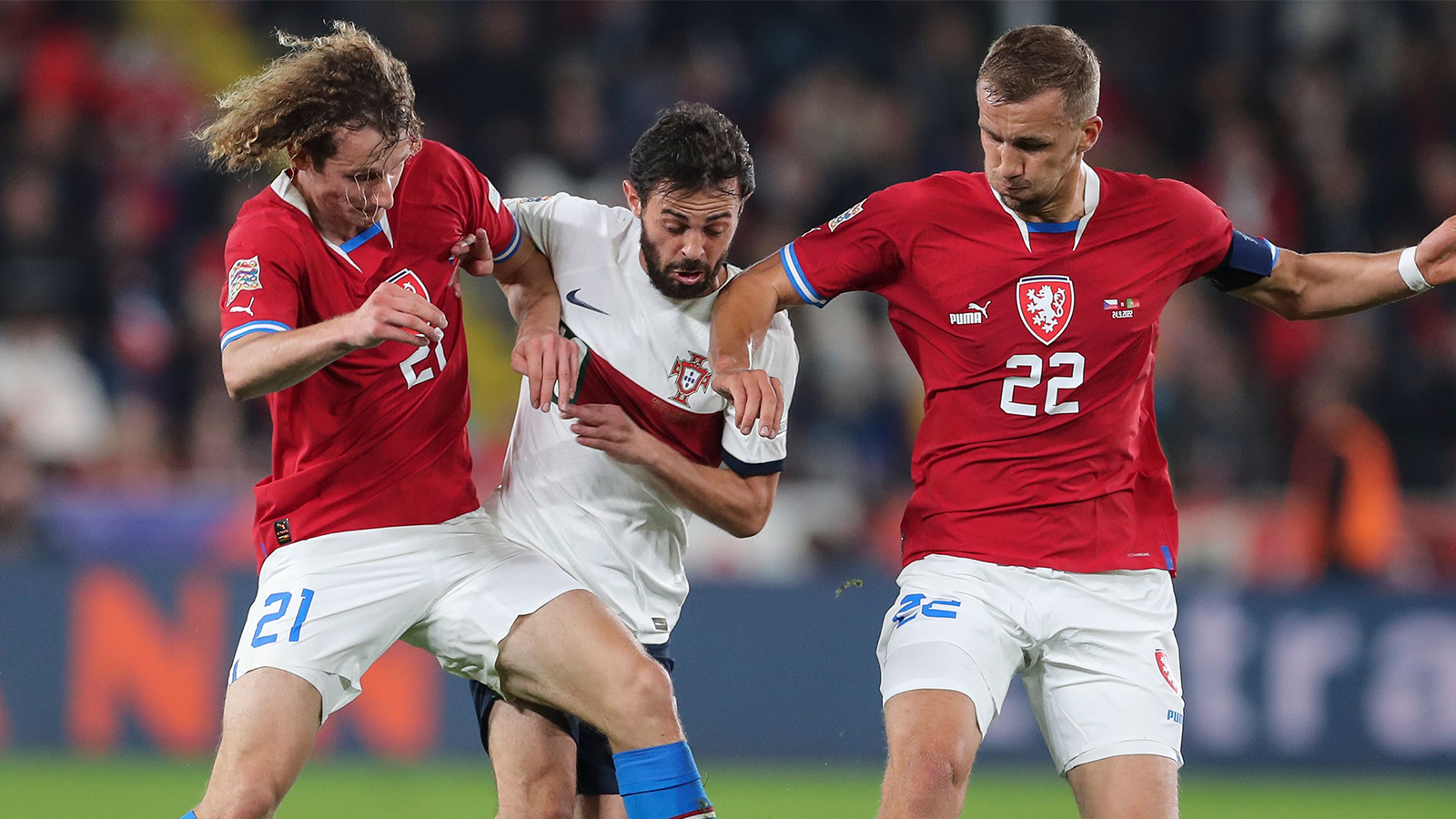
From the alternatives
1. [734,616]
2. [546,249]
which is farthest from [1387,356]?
[546,249]

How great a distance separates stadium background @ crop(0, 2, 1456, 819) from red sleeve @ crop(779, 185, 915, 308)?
4.30 metres

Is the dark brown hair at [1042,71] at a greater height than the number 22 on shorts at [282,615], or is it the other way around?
the dark brown hair at [1042,71]

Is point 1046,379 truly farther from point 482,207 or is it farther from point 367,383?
point 367,383

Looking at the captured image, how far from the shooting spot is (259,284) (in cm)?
434

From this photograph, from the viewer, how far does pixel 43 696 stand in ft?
31.1

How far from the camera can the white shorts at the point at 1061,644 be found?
4348 mm

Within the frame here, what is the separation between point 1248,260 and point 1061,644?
1233 millimetres

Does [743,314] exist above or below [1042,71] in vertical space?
below

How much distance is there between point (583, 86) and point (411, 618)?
8.03 m

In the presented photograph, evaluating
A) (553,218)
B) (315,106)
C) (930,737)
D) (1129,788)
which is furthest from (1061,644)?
(315,106)

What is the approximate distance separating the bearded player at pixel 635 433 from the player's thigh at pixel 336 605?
0.45m

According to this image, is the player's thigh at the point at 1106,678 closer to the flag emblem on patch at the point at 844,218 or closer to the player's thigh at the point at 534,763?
the flag emblem on patch at the point at 844,218

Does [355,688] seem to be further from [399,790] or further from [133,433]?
[133,433]

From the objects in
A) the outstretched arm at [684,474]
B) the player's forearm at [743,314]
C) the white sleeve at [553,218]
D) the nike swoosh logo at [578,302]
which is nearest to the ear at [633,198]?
the white sleeve at [553,218]
